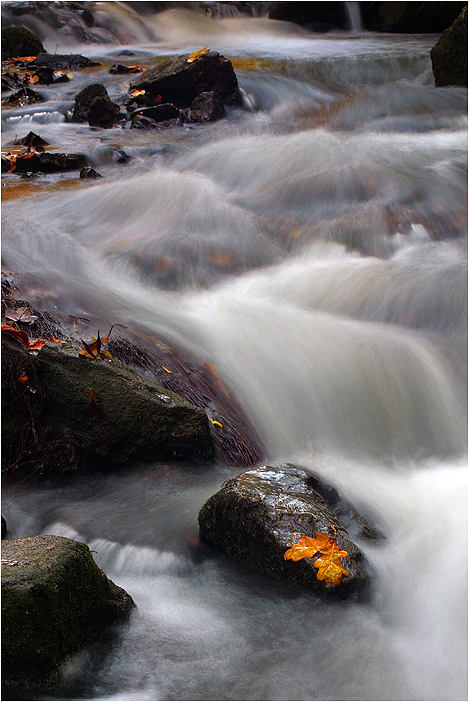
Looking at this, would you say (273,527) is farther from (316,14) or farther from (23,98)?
(316,14)

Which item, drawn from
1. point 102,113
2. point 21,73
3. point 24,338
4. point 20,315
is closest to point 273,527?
point 24,338

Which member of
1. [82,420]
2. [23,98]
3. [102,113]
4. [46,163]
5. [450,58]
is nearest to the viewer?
[82,420]

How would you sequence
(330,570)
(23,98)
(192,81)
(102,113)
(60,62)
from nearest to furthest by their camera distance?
(330,570) < (102,113) < (192,81) < (23,98) < (60,62)

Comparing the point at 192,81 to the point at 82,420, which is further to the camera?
the point at 192,81

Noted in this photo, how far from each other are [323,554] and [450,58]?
9.28 metres

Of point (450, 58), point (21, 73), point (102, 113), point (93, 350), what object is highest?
point (450, 58)

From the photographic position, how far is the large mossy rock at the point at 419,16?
45.3 ft

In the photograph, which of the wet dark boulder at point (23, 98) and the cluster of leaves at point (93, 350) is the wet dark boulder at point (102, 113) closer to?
the wet dark boulder at point (23, 98)

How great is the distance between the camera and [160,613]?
2.46m

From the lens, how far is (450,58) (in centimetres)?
968

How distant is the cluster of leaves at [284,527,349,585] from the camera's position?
8.41 feet

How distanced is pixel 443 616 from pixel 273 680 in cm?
80

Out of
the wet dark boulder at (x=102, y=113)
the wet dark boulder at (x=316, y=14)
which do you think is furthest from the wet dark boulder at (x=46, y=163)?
the wet dark boulder at (x=316, y=14)

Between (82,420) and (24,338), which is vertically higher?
(24,338)
